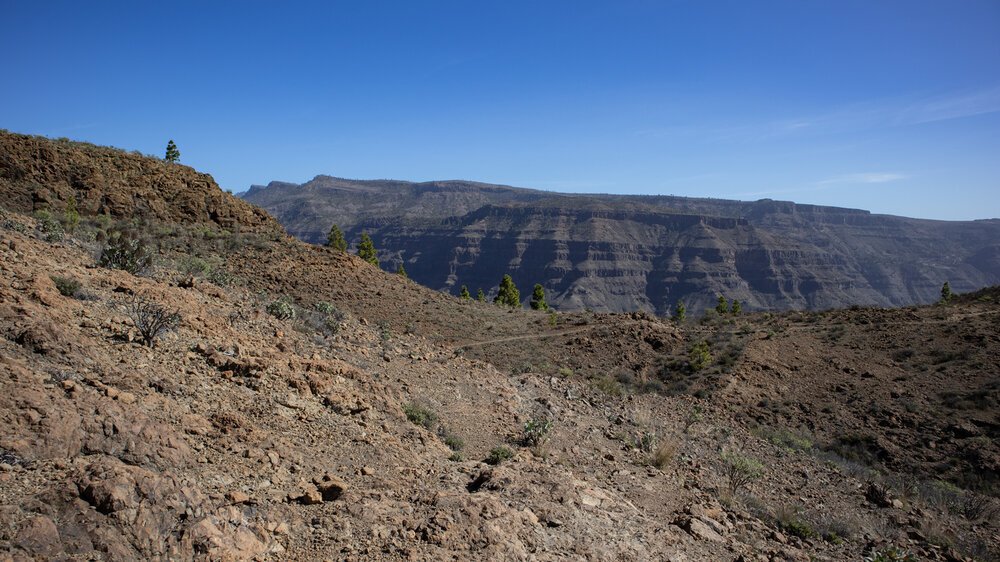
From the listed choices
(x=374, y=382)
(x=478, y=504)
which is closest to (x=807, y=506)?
(x=478, y=504)

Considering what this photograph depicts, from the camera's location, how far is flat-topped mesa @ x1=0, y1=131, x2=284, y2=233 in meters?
21.8

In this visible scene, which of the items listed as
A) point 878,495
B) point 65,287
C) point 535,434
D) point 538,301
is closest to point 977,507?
point 878,495

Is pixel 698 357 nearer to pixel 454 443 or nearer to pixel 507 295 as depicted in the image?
pixel 454 443

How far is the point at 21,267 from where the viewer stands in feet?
26.6

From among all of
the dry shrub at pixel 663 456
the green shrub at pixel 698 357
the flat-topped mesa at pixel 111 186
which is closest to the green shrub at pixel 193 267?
the flat-topped mesa at pixel 111 186

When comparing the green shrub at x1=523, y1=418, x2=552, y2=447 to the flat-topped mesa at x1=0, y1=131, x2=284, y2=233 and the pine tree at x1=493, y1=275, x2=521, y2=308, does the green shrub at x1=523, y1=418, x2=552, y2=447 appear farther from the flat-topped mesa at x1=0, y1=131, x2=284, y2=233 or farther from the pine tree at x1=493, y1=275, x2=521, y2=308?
the pine tree at x1=493, y1=275, x2=521, y2=308

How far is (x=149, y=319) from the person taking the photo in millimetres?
7707

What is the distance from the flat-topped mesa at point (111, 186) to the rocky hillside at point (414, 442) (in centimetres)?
523

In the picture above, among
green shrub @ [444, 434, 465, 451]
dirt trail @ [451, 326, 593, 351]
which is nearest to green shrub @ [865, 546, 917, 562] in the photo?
green shrub @ [444, 434, 465, 451]

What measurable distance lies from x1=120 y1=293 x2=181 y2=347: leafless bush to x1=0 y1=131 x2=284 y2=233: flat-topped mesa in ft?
58.4

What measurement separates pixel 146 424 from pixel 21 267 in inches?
206

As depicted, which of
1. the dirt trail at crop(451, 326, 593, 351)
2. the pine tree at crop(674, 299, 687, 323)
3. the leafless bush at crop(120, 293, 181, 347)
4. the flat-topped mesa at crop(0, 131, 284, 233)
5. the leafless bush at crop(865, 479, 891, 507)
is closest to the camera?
the leafless bush at crop(120, 293, 181, 347)

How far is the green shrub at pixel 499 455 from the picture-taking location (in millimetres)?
7797

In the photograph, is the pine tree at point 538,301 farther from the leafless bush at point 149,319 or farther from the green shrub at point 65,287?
the green shrub at point 65,287
